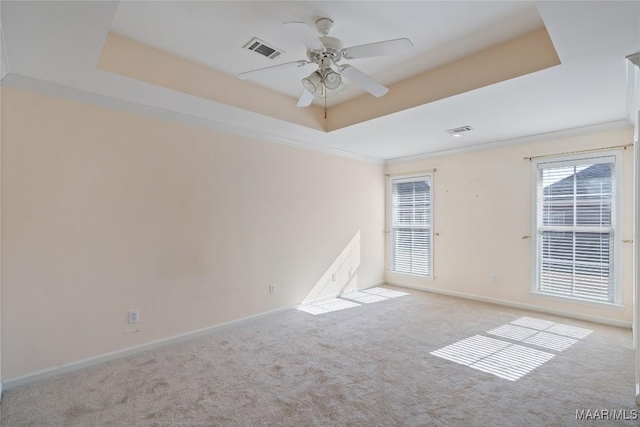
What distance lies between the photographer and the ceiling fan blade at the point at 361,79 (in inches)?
92.1

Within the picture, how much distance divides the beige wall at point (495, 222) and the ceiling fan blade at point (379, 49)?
3.45m

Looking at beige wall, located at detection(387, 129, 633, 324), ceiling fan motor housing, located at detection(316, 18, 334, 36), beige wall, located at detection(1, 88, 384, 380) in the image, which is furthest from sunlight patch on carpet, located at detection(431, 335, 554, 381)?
ceiling fan motor housing, located at detection(316, 18, 334, 36)

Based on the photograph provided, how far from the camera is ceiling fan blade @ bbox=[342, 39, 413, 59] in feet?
6.43

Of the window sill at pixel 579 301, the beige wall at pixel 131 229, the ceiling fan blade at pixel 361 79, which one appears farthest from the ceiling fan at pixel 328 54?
the window sill at pixel 579 301

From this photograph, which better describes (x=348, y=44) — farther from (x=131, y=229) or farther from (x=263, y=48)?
(x=131, y=229)

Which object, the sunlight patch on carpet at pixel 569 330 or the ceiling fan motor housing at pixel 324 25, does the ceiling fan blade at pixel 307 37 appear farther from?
the sunlight patch on carpet at pixel 569 330

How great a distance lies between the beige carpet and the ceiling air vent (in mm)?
2484

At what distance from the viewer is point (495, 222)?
4.78m

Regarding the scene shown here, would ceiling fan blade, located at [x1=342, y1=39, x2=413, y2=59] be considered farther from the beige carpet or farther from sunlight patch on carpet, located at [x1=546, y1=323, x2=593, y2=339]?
sunlight patch on carpet, located at [x1=546, y1=323, x2=593, y2=339]

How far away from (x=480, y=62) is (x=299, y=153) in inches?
102

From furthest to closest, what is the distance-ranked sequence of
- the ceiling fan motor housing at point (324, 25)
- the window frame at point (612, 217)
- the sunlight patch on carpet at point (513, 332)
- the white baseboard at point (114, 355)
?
the window frame at point (612, 217) → the sunlight patch on carpet at point (513, 332) → the white baseboard at point (114, 355) → the ceiling fan motor housing at point (324, 25)

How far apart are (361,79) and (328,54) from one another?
356 mm

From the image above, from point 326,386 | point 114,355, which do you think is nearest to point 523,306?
point 326,386

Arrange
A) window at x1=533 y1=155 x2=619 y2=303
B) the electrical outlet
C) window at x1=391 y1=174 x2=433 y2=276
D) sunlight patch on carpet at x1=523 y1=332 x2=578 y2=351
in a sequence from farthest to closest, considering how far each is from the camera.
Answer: window at x1=391 y1=174 x2=433 y2=276 → window at x1=533 y1=155 x2=619 y2=303 → sunlight patch on carpet at x1=523 y1=332 x2=578 y2=351 → the electrical outlet
